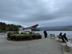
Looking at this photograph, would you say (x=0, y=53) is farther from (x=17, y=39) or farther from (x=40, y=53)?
(x=17, y=39)

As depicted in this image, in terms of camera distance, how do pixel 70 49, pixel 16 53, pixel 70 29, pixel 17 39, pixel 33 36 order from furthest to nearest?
1. pixel 70 29
2. pixel 33 36
3. pixel 17 39
4. pixel 70 49
5. pixel 16 53

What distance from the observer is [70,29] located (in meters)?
101

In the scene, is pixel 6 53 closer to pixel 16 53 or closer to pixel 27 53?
pixel 16 53

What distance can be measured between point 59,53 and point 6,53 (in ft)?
12.8

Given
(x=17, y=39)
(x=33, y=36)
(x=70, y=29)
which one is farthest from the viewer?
(x=70, y=29)

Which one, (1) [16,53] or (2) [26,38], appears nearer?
(1) [16,53]

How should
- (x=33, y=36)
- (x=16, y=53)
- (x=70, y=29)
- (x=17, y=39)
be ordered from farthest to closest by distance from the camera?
(x=70, y=29) < (x=33, y=36) < (x=17, y=39) < (x=16, y=53)

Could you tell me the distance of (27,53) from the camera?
39.6 ft

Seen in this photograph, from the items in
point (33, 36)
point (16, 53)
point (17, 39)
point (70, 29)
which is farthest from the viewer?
point (70, 29)

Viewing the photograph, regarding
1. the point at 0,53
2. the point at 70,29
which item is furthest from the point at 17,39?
the point at 70,29

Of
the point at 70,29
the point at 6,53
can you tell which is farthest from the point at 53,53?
the point at 70,29

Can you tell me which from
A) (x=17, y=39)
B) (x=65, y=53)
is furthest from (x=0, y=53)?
(x=17, y=39)

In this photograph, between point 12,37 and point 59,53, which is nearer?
point 59,53

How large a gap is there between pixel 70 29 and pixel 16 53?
92091 mm
